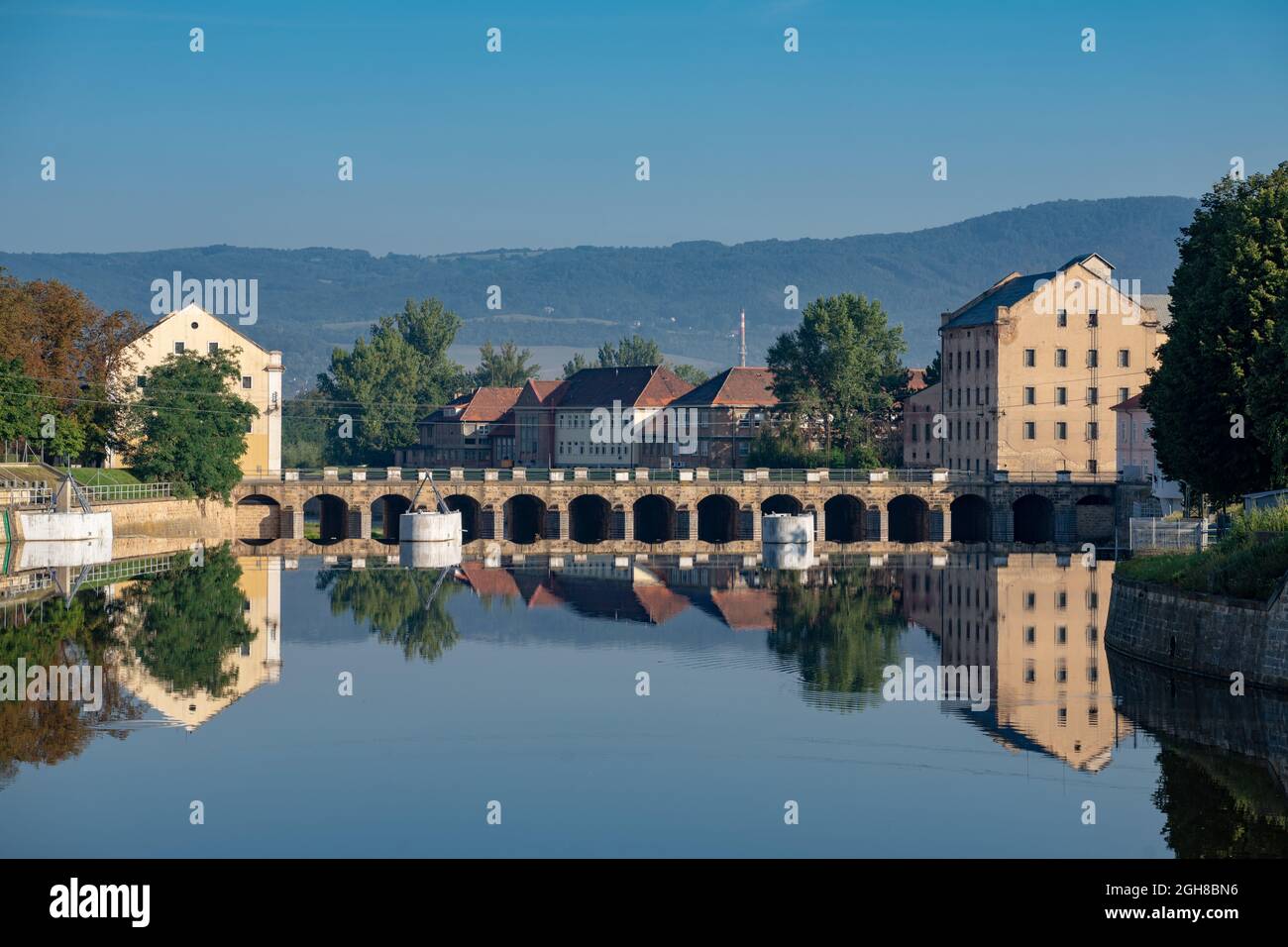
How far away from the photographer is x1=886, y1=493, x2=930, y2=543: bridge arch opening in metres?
118

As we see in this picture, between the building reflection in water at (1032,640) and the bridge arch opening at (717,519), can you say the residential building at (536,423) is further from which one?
the building reflection in water at (1032,640)

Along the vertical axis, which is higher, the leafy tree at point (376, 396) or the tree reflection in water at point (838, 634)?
the leafy tree at point (376, 396)

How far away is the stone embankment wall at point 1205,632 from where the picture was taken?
141 feet

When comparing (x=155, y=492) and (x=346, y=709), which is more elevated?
(x=155, y=492)

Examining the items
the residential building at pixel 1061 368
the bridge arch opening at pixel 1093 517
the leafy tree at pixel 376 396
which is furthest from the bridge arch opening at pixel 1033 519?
the leafy tree at pixel 376 396

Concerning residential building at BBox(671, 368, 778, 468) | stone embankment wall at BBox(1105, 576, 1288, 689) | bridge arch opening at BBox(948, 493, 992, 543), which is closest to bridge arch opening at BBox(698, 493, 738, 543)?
bridge arch opening at BBox(948, 493, 992, 543)

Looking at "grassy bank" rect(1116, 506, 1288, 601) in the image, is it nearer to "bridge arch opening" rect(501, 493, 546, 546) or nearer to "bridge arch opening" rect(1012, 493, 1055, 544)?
"bridge arch opening" rect(1012, 493, 1055, 544)

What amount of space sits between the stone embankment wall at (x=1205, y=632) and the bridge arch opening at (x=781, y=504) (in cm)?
6401

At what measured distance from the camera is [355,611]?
227 ft

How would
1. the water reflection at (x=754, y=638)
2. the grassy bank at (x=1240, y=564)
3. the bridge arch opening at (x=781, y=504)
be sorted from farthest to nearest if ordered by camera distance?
the bridge arch opening at (x=781, y=504) → the grassy bank at (x=1240, y=564) → the water reflection at (x=754, y=638)
